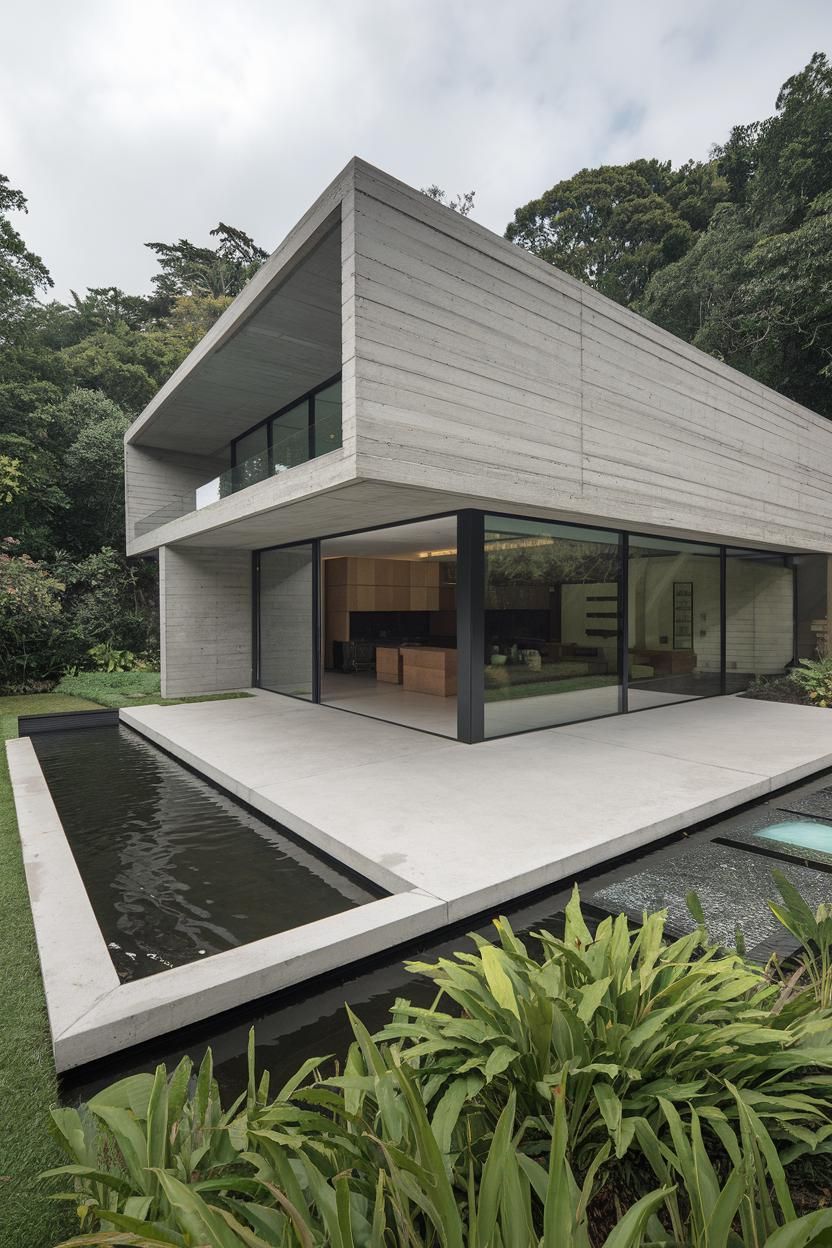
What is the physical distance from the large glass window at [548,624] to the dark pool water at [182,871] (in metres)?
3.38

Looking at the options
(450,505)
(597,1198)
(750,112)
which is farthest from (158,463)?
(750,112)

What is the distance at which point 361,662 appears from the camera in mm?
14938

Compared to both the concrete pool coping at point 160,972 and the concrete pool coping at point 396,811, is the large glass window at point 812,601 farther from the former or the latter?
the concrete pool coping at point 160,972

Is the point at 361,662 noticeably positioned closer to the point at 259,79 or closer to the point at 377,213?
the point at 377,213

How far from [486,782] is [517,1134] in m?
3.95

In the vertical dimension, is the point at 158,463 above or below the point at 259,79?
below

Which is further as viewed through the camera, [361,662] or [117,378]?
[117,378]

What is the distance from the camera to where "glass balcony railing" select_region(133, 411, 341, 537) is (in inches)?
224

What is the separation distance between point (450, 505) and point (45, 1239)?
598 centimetres

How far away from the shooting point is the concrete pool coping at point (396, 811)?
2.59 meters

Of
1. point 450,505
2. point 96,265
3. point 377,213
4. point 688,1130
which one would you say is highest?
point 96,265

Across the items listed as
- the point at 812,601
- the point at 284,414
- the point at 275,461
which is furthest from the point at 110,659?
the point at 812,601

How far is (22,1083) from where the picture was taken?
2111 mm

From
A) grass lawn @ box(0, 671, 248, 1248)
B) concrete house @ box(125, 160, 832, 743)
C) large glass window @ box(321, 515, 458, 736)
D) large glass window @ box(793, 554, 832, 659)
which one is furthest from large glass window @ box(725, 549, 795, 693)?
grass lawn @ box(0, 671, 248, 1248)
